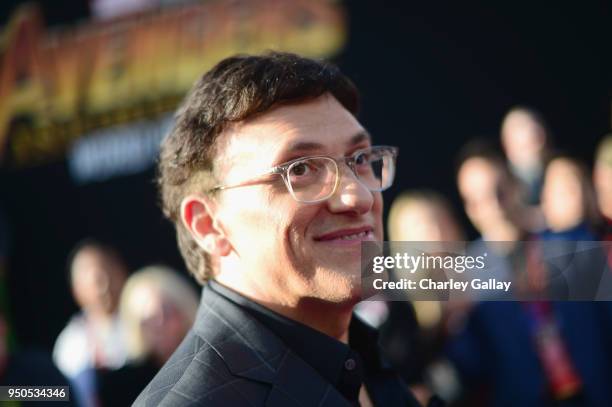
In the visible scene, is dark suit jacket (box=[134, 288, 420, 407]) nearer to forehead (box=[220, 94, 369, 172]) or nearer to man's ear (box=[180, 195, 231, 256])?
man's ear (box=[180, 195, 231, 256])

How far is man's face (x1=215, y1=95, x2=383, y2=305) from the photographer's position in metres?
1.62

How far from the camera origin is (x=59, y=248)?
5.98 metres

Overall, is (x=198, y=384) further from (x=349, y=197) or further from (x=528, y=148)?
(x=528, y=148)

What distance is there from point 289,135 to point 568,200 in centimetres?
221

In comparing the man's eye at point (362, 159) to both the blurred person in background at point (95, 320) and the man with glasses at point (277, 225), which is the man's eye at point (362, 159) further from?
the blurred person in background at point (95, 320)

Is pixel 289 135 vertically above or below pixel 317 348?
above

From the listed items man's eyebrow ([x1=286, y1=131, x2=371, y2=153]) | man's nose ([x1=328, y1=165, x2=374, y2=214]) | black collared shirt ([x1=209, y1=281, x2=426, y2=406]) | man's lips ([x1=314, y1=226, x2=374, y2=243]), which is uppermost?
man's eyebrow ([x1=286, y1=131, x2=371, y2=153])

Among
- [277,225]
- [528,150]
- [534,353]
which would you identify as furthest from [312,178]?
[528,150]

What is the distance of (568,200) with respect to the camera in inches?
137

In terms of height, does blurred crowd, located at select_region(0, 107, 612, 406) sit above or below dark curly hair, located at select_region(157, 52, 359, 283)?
below

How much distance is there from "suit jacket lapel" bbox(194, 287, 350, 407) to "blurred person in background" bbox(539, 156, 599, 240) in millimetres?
2039

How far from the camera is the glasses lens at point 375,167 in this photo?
1.73 m

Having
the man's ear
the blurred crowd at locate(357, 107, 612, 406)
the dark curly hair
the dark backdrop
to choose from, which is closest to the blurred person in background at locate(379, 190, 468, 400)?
the blurred crowd at locate(357, 107, 612, 406)

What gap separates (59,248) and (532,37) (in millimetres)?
3837
